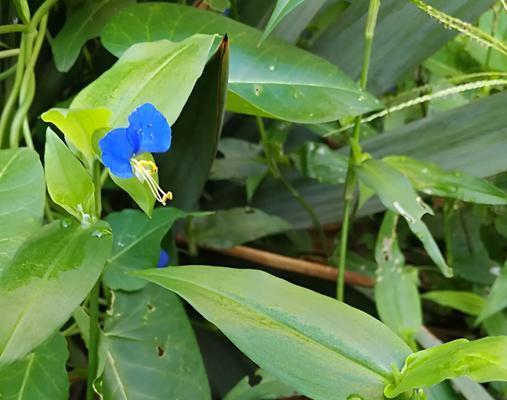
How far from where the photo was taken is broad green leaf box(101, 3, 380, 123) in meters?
0.67

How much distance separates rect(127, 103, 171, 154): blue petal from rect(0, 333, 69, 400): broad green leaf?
0.68ft

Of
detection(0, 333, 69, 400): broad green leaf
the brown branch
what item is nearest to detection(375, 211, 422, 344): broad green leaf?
the brown branch

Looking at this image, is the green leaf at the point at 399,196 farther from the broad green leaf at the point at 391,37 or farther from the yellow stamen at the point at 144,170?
the yellow stamen at the point at 144,170

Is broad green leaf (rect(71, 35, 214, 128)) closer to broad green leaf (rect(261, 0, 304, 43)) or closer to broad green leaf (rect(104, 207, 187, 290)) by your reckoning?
broad green leaf (rect(261, 0, 304, 43))

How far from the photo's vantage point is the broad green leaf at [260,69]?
26.5 inches

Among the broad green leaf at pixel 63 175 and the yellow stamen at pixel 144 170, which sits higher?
the yellow stamen at pixel 144 170

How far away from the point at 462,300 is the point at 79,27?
52 cm

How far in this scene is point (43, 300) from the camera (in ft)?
1.50

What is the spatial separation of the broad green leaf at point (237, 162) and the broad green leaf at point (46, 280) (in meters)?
0.41

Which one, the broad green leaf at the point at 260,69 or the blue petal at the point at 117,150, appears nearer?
the blue petal at the point at 117,150

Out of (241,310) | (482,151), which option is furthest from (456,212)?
(241,310)

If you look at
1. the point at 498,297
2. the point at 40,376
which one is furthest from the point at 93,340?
the point at 498,297

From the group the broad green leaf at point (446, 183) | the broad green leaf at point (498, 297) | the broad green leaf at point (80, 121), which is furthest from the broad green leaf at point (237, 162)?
the broad green leaf at point (80, 121)

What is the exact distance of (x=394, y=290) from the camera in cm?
79
